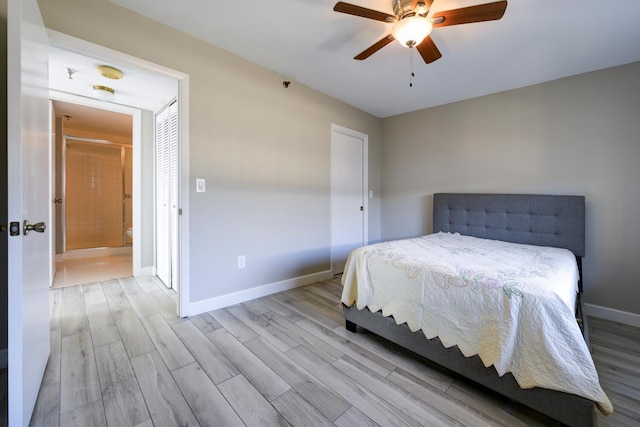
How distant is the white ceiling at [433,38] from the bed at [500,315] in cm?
133

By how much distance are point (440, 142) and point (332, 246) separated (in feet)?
6.75

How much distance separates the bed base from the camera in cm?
110

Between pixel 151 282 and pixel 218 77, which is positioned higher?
pixel 218 77

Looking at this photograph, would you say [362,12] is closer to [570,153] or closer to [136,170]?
[570,153]

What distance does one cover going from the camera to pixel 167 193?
3025 millimetres

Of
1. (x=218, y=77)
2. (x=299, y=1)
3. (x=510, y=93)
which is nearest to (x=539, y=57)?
(x=510, y=93)

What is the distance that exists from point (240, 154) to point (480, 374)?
2.47 metres

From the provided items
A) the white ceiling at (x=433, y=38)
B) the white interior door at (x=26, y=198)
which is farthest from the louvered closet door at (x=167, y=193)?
the white interior door at (x=26, y=198)

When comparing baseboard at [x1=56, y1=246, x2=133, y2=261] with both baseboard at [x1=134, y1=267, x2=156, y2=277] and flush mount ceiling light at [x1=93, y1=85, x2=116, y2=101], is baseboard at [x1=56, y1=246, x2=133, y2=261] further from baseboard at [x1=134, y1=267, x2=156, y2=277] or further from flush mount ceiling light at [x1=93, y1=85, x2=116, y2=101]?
flush mount ceiling light at [x1=93, y1=85, x2=116, y2=101]

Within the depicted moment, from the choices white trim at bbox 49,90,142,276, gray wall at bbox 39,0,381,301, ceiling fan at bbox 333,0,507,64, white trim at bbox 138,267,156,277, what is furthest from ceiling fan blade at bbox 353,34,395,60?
white trim at bbox 138,267,156,277

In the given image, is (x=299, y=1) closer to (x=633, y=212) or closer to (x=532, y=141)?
(x=532, y=141)

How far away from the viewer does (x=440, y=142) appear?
3.54 metres

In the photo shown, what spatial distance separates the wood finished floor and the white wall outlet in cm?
112

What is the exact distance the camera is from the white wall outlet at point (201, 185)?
2.28m
